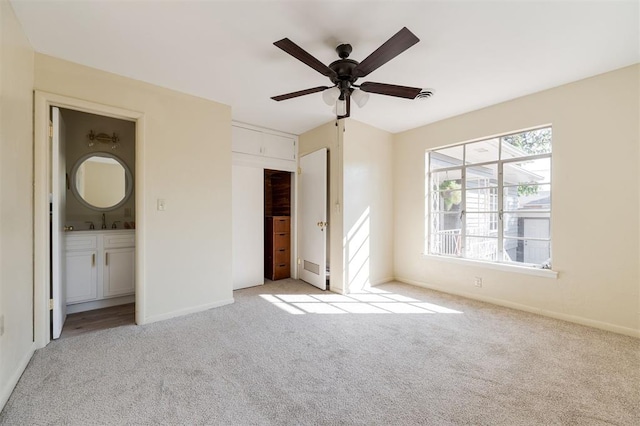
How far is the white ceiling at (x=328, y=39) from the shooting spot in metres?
1.76

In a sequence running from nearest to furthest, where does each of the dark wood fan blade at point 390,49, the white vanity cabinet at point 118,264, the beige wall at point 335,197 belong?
the dark wood fan blade at point 390,49 → the white vanity cabinet at point 118,264 → the beige wall at point 335,197

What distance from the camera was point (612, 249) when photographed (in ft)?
8.43

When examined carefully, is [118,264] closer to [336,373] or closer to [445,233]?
[336,373]

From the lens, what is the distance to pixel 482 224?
3594 millimetres

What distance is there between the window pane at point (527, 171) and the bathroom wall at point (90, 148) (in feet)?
15.8

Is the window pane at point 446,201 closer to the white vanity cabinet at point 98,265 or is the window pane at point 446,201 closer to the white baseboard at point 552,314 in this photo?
the white baseboard at point 552,314

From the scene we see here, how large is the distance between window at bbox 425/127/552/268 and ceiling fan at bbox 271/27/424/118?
2.05 meters

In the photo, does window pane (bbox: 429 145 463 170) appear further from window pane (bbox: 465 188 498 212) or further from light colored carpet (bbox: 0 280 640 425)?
Result: light colored carpet (bbox: 0 280 640 425)

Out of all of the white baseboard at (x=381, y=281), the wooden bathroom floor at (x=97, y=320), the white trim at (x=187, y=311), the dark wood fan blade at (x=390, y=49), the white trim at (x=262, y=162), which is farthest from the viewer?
the white baseboard at (x=381, y=281)

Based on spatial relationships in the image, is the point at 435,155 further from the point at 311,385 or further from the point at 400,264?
the point at 311,385

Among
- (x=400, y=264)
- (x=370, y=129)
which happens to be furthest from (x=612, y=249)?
(x=370, y=129)

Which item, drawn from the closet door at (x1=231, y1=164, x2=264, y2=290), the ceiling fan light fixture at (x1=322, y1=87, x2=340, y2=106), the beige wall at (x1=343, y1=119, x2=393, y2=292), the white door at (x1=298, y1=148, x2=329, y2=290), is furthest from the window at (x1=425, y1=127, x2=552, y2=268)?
the closet door at (x1=231, y1=164, x2=264, y2=290)

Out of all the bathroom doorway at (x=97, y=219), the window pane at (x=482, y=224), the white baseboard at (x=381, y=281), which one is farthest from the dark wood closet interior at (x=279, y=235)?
the window pane at (x=482, y=224)

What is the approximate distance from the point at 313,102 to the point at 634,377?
3.60 m
